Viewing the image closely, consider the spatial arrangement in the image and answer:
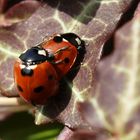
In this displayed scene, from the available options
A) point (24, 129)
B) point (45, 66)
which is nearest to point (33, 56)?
point (45, 66)

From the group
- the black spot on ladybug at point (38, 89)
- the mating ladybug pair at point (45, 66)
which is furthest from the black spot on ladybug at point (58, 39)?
the black spot on ladybug at point (38, 89)

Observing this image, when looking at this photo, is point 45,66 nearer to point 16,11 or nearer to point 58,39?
point 58,39

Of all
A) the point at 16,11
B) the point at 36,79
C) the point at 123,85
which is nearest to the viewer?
the point at 123,85

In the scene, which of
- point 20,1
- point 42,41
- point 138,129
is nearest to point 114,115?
point 138,129

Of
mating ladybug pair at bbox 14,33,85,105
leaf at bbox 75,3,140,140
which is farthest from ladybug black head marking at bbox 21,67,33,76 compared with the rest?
leaf at bbox 75,3,140,140

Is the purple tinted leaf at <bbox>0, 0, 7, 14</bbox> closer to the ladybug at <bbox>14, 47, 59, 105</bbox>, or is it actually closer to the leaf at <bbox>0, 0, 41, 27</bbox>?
the leaf at <bbox>0, 0, 41, 27</bbox>

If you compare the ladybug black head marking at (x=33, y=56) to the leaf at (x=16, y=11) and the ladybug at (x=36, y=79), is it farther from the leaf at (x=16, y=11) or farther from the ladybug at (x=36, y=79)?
the leaf at (x=16, y=11)
